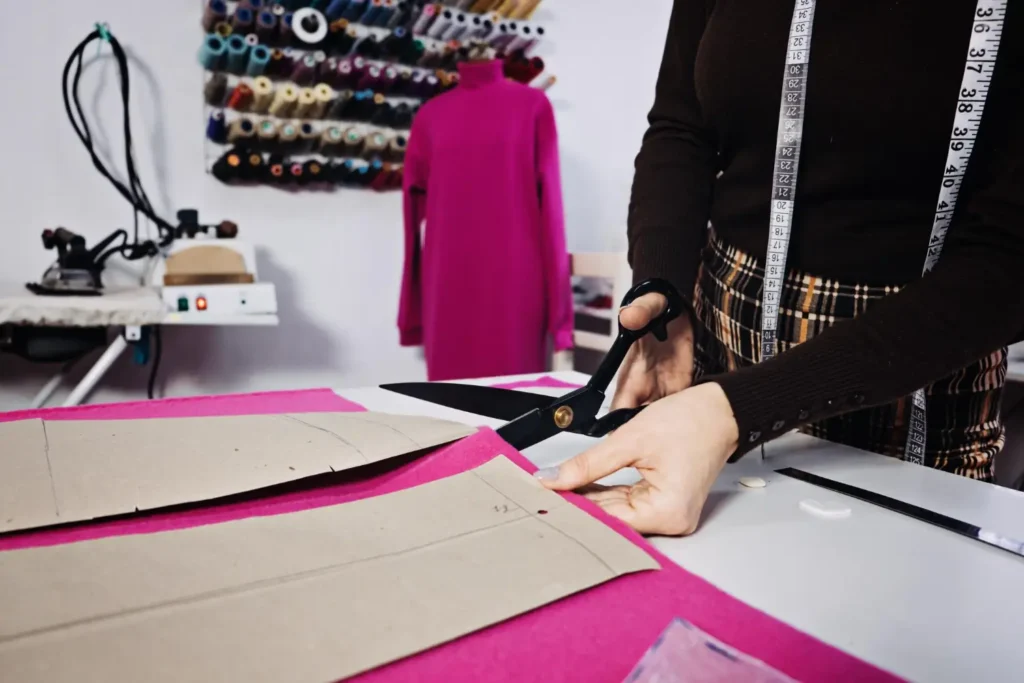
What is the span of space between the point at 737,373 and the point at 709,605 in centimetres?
18

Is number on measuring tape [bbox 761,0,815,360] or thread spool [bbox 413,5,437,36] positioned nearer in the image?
number on measuring tape [bbox 761,0,815,360]

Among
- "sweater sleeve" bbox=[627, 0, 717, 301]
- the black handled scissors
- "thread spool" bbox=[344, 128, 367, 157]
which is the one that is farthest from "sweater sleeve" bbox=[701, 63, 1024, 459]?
"thread spool" bbox=[344, 128, 367, 157]

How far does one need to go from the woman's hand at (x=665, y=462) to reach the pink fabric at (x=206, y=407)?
30 centimetres

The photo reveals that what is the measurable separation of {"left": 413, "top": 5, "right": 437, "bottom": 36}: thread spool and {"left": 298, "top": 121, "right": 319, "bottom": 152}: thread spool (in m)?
0.40

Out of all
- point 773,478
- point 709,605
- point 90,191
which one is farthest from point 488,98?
point 709,605

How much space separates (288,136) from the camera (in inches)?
64.8

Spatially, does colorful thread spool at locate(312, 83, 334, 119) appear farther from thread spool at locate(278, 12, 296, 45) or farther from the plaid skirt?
the plaid skirt

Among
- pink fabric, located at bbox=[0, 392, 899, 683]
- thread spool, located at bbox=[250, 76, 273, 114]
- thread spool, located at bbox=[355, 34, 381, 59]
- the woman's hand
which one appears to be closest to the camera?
pink fabric, located at bbox=[0, 392, 899, 683]

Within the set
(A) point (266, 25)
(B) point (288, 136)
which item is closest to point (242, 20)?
(A) point (266, 25)

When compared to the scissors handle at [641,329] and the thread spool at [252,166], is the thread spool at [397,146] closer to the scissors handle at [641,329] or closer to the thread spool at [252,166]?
the thread spool at [252,166]

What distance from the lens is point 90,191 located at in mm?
1544

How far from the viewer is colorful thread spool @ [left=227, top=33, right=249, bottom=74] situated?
60.4 inches

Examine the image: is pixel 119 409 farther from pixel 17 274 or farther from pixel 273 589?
pixel 17 274

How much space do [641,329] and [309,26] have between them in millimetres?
1405
